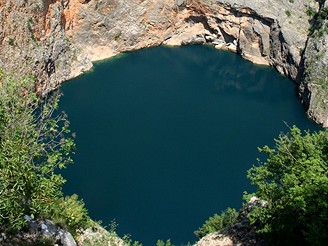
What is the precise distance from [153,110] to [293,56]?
752 inches

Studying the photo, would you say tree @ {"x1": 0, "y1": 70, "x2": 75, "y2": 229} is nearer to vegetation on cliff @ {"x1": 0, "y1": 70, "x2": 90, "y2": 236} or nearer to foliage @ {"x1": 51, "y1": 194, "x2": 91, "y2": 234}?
vegetation on cliff @ {"x1": 0, "y1": 70, "x2": 90, "y2": 236}

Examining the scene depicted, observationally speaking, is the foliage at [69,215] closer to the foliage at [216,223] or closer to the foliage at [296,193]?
the foliage at [296,193]

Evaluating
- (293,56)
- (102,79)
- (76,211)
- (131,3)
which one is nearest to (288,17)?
(293,56)

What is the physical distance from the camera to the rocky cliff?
46.1 m

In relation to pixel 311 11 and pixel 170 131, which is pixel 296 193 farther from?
pixel 311 11

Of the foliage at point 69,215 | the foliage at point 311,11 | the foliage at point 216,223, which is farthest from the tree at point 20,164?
the foliage at point 311,11

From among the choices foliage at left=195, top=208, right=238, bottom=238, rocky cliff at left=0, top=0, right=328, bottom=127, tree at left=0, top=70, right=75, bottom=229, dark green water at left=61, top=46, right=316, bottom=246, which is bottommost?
tree at left=0, top=70, right=75, bottom=229

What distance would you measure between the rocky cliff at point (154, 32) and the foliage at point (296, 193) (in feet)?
85.1

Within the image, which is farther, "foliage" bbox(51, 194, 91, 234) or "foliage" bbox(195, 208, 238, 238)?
"foliage" bbox(195, 208, 238, 238)

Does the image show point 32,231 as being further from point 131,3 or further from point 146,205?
point 131,3

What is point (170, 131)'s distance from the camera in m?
43.0

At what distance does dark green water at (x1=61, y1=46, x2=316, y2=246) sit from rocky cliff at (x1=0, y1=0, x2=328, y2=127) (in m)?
1.69

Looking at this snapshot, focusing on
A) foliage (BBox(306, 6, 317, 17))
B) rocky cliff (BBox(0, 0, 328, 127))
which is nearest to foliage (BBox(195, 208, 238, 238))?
rocky cliff (BBox(0, 0, 328, 127))

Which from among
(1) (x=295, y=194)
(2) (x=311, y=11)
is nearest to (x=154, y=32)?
(2) (x=311, y=11)
